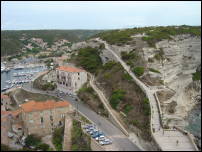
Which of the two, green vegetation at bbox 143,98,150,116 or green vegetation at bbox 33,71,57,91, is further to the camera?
green vegetation at bbox 33,71,57,91

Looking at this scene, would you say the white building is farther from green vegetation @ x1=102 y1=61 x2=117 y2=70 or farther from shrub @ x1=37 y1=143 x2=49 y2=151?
shrub @ x1=37 y1=143 x2=49 y2=151

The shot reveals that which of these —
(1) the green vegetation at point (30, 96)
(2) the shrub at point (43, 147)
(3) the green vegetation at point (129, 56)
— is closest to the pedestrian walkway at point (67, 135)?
(2) the shrub at point (43, 147)

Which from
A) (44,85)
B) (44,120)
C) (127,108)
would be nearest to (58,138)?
(44,120)

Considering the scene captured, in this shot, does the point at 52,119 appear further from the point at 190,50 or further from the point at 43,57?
the point at 43,57

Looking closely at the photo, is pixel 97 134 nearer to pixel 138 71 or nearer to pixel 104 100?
pixel 104 100

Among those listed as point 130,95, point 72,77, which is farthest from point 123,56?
point 130,95

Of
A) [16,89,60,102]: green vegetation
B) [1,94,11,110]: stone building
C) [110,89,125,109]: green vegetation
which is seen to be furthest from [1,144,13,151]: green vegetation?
[16,89,60,102]: green vegetation
